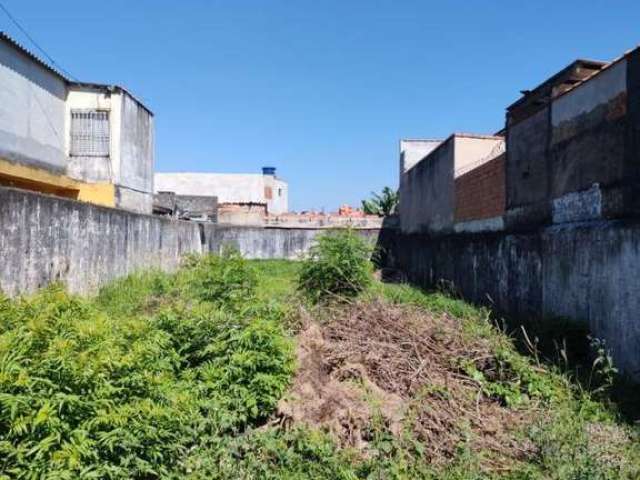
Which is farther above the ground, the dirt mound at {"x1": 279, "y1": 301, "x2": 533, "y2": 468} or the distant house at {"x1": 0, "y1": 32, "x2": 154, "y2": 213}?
the distant house at {"x1": 0, "y1": 32, "x2": 154, "y2": 213}

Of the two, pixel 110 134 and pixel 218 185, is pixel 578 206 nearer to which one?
pixel 110 134

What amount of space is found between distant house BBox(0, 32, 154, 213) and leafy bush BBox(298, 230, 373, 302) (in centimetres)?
867

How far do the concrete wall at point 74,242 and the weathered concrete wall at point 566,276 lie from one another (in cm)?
716

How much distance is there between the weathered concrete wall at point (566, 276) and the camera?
18.8 ft

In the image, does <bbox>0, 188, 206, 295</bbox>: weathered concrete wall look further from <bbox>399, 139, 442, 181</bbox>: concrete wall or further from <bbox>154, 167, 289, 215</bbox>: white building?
<bbox>154, 167, 289, 215</bbox>: white building

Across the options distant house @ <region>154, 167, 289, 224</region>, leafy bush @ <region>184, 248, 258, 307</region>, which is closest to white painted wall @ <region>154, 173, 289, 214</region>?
distant house @ <region>154, 167, 289, 224</region>

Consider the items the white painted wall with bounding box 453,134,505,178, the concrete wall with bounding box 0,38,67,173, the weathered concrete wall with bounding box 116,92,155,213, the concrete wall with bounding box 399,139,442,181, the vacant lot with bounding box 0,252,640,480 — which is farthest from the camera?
the concrete wall with bounding box 399,139,442,181

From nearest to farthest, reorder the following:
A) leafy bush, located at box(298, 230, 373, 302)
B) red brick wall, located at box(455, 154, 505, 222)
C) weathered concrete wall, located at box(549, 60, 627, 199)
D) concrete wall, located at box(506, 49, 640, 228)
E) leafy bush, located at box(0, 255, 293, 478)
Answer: leafy bush, located at box(0, 255, 293, 478), concrete wall, located at box(506, 49, 640, 228), weathered concrete wall, located at box(549, 60, 627, 199), leafy bush, located at box(298, 230, 373, 302), red brick wall, located at box(455, 154, 505, 222)

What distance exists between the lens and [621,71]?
247 inches

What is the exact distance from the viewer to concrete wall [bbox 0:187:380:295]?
7039mm

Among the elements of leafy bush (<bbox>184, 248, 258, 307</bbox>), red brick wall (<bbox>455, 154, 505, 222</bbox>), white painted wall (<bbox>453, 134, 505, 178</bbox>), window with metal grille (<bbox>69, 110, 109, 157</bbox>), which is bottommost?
leafy bush (<bbox>184, 248, 258, 307</bbox>)

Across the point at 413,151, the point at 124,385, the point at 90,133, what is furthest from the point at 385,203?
the point at 124,385

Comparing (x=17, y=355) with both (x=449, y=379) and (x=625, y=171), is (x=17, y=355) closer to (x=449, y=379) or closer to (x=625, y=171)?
(x=449, y=379)

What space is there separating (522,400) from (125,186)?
15673mm
